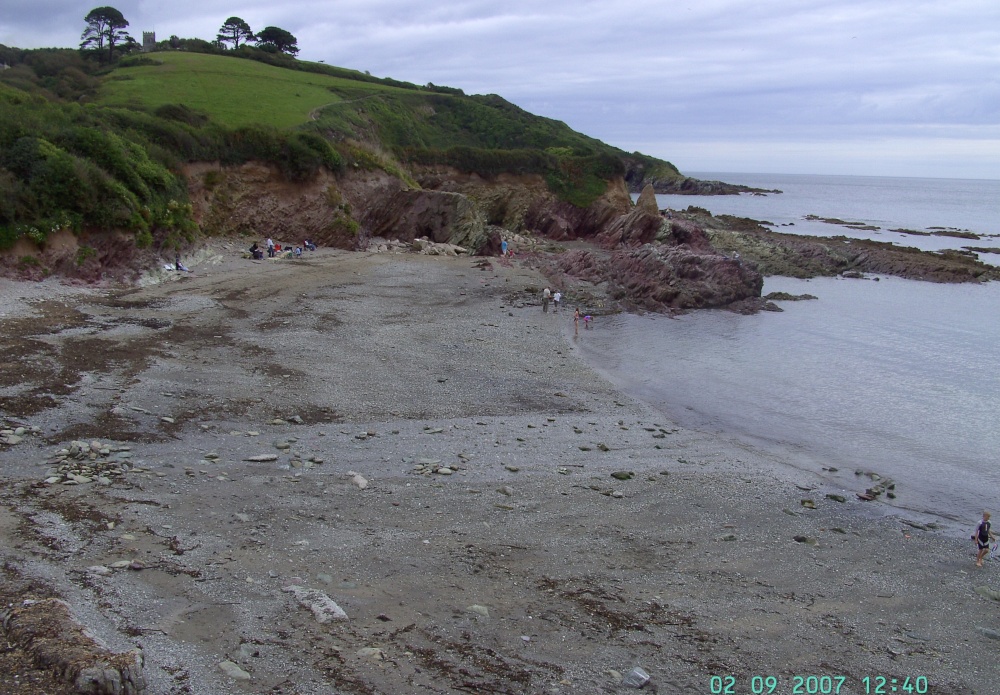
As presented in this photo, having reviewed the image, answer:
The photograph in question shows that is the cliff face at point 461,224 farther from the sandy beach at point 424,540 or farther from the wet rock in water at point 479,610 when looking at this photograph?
the wet rock in water at point 479,610

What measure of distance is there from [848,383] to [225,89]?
52.3m

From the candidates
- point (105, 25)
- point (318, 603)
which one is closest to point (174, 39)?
point (105, 25)

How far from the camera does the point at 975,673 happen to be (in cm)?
888

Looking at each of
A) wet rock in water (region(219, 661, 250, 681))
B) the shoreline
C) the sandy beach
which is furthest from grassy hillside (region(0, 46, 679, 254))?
wet rock in water (region(219, 661, 250, 681))

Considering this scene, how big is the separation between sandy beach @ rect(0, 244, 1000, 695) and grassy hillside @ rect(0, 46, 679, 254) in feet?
28.3

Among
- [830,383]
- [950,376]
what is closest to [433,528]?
[830,383]

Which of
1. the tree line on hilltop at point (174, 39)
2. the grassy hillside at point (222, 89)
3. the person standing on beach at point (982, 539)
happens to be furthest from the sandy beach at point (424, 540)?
the tree line on hilltop at point (174, 39)

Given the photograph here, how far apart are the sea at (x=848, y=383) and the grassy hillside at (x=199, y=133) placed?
64.7ft

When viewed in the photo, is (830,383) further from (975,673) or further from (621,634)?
(621,634)

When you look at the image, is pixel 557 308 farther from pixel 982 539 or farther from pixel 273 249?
pixel 982 539

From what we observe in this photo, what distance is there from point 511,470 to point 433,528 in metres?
3.09

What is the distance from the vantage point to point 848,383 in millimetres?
23203

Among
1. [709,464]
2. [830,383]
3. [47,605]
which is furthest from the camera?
[830,383]

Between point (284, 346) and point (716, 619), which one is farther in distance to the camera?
point (284, 346)
